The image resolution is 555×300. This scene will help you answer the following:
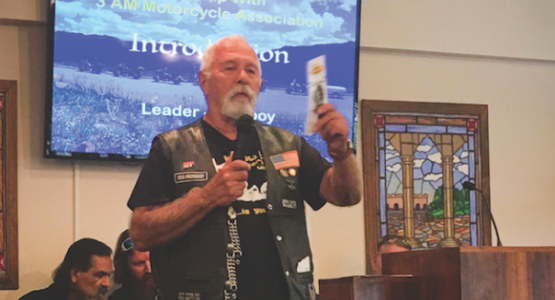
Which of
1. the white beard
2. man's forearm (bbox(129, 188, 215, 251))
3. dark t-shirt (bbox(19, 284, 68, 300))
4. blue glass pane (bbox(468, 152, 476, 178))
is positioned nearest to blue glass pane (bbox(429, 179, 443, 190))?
blue glass pane (bbox(468, 152, 476, 178))

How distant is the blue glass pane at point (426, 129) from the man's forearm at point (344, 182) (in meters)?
2.83

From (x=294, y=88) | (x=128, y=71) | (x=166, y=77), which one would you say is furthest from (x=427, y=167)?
(x=128, y=71)

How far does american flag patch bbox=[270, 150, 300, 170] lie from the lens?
5.82 feet

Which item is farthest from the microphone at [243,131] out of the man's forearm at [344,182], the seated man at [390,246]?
the seated man at [390,246]

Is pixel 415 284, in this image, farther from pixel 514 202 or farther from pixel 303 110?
pixel 514 202

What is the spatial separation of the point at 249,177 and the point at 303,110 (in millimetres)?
2393

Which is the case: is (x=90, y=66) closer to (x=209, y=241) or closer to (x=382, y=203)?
(x=382, y=203)

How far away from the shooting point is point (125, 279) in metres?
3.66

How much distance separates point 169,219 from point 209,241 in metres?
0.12

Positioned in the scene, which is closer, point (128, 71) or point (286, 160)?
point (286, 160)

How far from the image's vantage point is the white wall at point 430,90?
3.81 meters

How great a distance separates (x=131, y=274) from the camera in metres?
3.66

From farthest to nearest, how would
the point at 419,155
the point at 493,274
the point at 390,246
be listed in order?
the point at 419,155 < the point at 390,246 < the point at 493,274

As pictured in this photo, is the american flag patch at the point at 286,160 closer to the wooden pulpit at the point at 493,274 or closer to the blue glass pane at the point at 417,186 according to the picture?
the wooden pulpit at the point at 493,274
